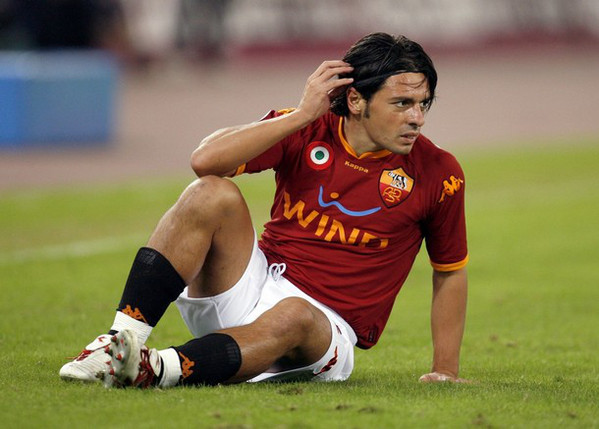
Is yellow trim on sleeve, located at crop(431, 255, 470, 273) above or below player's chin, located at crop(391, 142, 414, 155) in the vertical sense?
below

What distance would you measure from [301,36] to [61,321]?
25668 millimetres

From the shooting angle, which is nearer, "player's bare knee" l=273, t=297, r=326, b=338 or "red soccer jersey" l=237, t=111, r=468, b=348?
"player's bare knee" l=273, t=297, r=326, b=338

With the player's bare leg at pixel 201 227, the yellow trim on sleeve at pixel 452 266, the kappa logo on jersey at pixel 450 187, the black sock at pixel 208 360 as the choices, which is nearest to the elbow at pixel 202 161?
the player's bare leg at pixel 201 227

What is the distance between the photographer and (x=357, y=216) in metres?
5.63

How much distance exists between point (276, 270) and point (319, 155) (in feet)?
1.89

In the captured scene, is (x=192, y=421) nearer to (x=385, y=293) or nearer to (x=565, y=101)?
(x=385, y=293)

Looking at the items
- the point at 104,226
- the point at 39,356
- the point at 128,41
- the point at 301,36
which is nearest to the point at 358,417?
the point at 39,356

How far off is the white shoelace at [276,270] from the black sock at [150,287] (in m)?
0.54

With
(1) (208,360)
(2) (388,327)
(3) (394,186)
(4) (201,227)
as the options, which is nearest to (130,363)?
(1) (208,360)

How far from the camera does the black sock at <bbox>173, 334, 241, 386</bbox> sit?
5152 millimetres

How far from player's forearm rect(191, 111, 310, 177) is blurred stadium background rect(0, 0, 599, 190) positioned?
9.98 meters

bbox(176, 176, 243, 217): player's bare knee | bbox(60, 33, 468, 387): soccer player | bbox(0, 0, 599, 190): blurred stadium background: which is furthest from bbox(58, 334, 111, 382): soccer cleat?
bbox(0, 0, 599, 190): blurred stadium background

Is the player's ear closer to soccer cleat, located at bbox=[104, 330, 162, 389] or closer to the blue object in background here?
soccer cleat, located at bbox=[104, 330, 162, 389]

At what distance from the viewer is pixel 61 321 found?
7.68 metres
